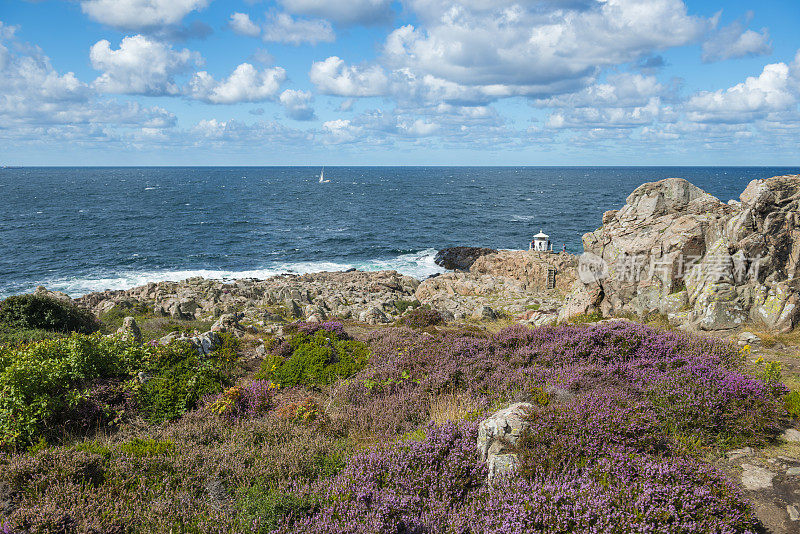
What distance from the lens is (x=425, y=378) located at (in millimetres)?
9531

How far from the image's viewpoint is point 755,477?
6410 millimetres

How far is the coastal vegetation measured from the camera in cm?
526

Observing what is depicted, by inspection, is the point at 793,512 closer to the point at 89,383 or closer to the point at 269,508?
the point at 269,508

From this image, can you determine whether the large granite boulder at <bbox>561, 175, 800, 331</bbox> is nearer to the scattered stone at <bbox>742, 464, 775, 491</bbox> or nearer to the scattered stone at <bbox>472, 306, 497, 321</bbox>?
the scattered stone at <bbox>472, 306, 497, 321</bbox>

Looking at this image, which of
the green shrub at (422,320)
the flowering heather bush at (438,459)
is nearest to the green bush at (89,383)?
the flowering heather bush at (438,459)

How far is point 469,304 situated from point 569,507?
24128mm

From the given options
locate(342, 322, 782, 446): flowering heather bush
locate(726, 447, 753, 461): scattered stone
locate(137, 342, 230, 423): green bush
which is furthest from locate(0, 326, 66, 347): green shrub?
locate(726, 447, 753, 461): scattered stone

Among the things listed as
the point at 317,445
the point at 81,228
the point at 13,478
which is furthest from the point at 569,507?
the point at 81,228

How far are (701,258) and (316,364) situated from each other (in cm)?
1444

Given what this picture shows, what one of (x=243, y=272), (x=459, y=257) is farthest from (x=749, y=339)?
(x=243, y=272)

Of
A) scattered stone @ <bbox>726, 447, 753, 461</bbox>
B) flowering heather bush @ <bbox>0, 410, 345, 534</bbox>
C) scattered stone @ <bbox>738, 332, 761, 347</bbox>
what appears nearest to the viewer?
flowering heather bush @ <bbox>0, 410, 345, 534</bbox>

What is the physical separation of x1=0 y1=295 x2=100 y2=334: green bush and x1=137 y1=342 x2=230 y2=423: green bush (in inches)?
331

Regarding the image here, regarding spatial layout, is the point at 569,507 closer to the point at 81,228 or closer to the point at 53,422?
the point at 53,422

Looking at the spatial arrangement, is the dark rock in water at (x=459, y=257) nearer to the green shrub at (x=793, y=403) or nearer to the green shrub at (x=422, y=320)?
the green shrub at (x=422, y=320)
